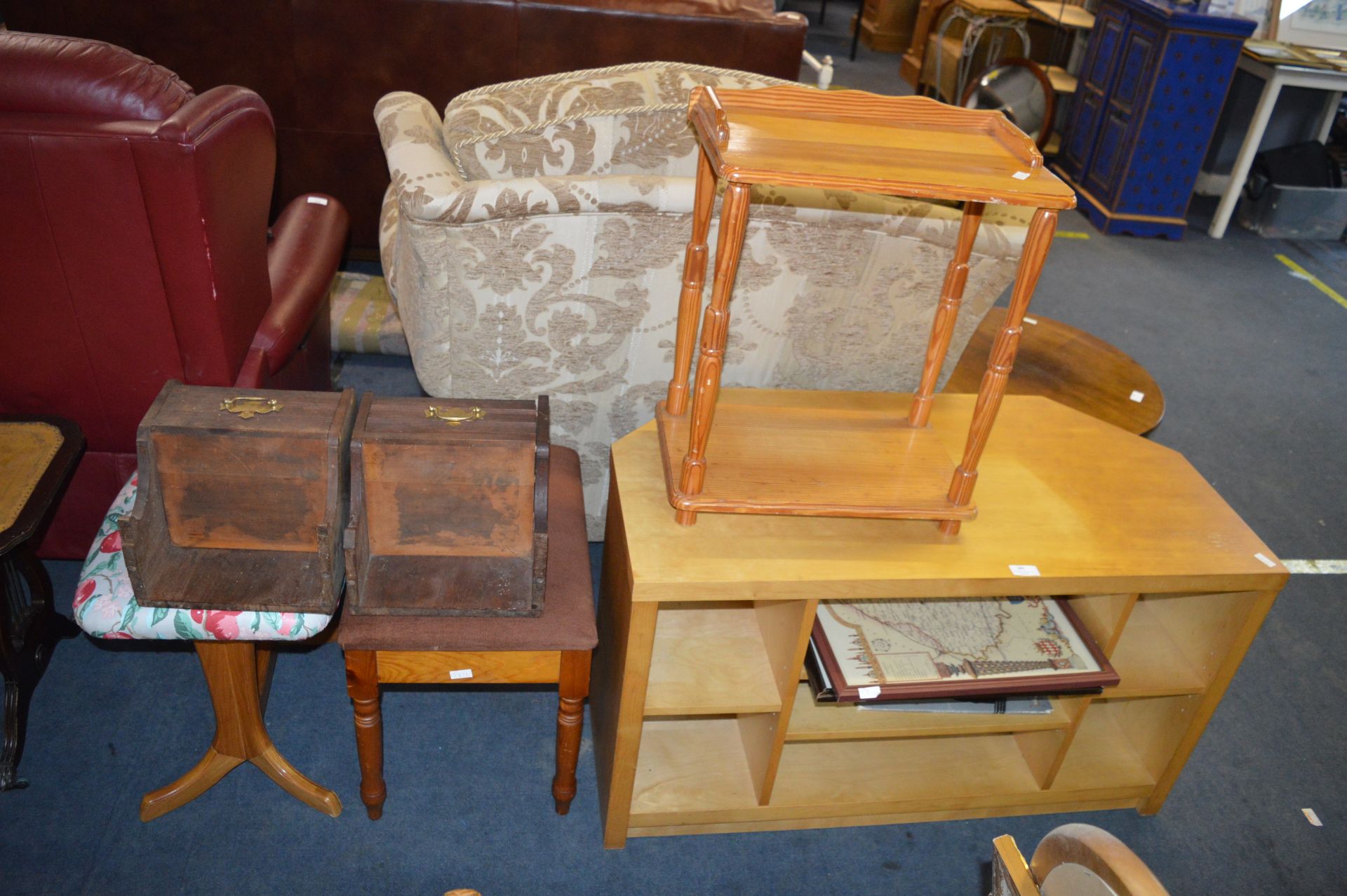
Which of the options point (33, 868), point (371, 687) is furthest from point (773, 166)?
point (33, 868)

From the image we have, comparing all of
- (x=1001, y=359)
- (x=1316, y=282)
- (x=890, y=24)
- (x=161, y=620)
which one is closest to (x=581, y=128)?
(x=1001, y=359)

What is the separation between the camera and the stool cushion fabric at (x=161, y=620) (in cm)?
151

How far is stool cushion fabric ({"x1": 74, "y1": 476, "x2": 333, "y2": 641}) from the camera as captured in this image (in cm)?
151

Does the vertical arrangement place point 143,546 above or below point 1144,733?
above

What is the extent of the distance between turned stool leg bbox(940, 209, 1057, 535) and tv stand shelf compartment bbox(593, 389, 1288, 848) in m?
0.10

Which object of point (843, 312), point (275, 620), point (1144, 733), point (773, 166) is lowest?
point (1144, 733)

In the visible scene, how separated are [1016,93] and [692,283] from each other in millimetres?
3900

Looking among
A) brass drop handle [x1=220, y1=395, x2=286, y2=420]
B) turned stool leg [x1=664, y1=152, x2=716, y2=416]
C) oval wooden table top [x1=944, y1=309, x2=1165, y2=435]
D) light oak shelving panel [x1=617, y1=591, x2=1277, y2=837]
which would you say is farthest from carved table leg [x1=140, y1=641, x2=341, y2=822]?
oval wooden table top [x1=944, y1=309, x2=1165, y2=435]

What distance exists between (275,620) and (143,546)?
0.22 metres

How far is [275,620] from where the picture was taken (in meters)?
1.54

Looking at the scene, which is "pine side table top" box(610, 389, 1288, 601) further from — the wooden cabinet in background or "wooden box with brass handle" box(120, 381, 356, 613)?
the wooden cabinet in background

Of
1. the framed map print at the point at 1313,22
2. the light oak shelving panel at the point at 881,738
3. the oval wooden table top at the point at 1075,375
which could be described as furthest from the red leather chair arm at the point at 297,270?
the framed map print at the point at 1313,22

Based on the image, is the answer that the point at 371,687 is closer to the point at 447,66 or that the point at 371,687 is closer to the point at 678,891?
the point at 678,891

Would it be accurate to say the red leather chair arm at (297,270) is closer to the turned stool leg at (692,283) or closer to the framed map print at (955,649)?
the turned stool leg at (692,283)
